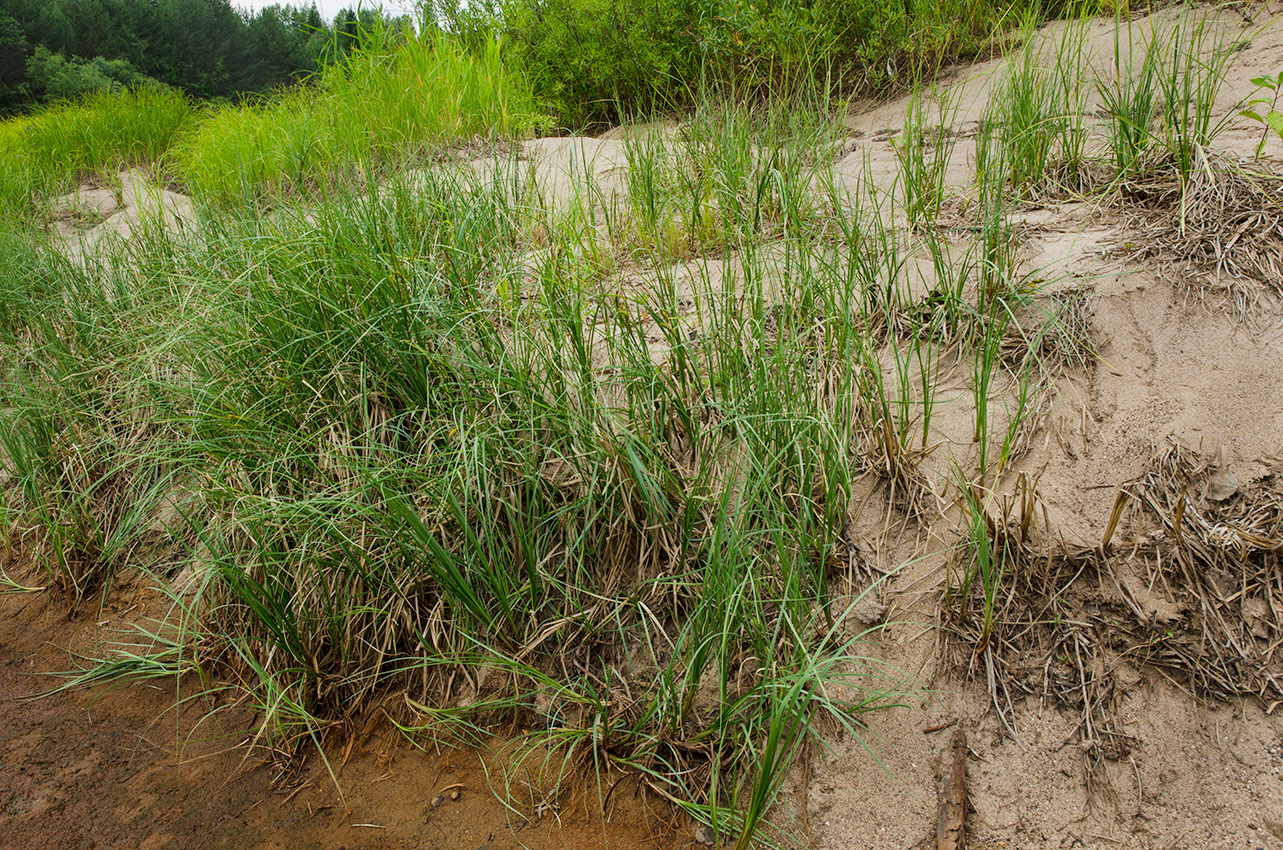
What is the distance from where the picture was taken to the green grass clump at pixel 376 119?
405 centimetres

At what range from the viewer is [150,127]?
651 cm

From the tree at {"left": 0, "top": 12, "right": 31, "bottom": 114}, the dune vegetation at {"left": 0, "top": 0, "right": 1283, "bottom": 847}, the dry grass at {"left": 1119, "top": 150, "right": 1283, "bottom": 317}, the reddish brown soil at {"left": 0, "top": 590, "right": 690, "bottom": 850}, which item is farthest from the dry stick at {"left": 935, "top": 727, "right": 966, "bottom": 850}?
the tree at {"left": 0, "top": 12, "right": 31, "bottom": 114}

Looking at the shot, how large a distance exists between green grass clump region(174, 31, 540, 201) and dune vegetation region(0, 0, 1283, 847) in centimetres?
78

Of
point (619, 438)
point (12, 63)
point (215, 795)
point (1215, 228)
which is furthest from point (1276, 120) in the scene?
point (12, 63)

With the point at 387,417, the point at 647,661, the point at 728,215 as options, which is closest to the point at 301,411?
the point at 387,417

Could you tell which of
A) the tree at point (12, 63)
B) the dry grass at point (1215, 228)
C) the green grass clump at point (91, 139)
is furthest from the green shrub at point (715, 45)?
the tree at point (12, 63)

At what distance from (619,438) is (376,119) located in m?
2.97

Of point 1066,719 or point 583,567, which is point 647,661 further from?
point 1066,719

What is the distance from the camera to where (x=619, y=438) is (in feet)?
7.20

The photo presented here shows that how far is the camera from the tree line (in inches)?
295

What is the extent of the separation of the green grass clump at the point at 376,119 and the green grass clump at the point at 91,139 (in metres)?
1.61

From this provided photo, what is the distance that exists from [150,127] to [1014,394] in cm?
731

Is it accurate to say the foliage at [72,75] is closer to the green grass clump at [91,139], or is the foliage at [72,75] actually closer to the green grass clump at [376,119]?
the green grass clump at [91,139]

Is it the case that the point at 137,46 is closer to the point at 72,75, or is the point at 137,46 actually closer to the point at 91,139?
the point at 72,75
